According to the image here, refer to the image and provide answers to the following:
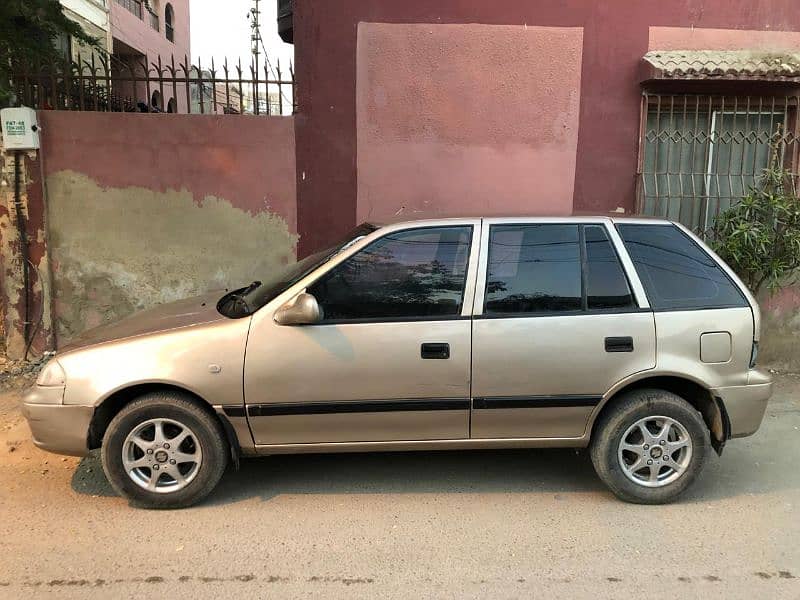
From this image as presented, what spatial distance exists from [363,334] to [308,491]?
1.09 metres

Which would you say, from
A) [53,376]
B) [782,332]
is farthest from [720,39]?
[53,376]

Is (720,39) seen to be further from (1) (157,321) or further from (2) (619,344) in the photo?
(1) (157,321)

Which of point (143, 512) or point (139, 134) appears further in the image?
point (139, 134)

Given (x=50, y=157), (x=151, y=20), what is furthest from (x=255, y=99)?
(x=151, y=20)

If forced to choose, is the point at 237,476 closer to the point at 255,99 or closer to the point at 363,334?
the point at 363,334

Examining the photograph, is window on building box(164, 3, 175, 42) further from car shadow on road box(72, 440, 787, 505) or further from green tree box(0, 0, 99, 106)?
car shadow on road box(72, 440, 787, 505)

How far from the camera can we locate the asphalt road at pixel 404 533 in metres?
2.97

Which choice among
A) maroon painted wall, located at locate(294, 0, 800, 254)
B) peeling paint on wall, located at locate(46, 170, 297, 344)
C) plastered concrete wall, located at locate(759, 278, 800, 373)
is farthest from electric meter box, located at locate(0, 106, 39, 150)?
plastered concrete wall, located at locate(759, 278, 800, 373)

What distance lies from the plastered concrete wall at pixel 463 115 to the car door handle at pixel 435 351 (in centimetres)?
304

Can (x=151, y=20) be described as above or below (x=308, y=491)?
above

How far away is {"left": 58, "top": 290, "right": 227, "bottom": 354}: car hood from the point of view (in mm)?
3635

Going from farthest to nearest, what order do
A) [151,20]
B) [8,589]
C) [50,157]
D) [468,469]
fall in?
[151,20]
[50,157]
[468,469]
[8,589]

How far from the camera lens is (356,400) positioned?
139 inches

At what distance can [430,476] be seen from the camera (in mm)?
4090
